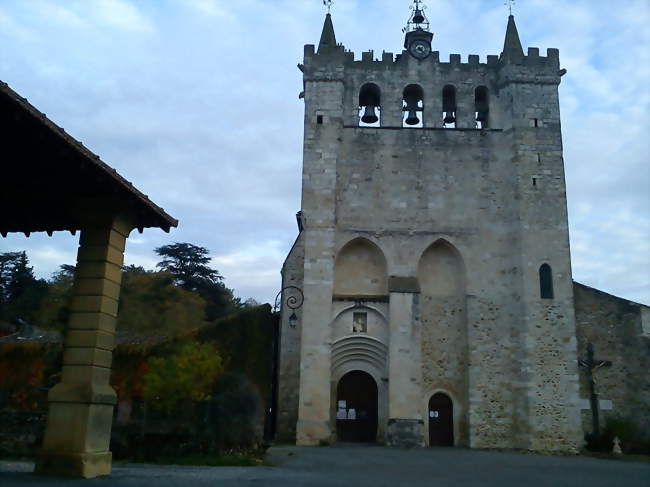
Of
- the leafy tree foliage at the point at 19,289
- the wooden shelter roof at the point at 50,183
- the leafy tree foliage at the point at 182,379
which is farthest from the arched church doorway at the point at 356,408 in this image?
the leafy tree foliage at the point at 19,289

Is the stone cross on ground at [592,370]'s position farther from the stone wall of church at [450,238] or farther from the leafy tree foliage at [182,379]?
the leafy tree foliage at [182,379]

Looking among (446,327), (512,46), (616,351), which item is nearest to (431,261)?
(446,327)

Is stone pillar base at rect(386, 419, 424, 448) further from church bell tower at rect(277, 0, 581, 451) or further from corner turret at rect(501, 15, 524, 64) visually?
corner turret at rect(501, 15, 524, 64)

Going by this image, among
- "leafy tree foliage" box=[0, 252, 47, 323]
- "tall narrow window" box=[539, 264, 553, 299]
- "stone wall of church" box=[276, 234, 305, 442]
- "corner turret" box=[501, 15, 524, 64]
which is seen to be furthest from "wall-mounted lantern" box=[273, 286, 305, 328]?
"leafy tree foliage" box=[0, 252, 47, 323]

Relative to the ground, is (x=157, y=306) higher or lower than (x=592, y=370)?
higher

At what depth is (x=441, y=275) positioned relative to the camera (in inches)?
936

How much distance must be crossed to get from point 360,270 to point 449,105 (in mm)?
7988

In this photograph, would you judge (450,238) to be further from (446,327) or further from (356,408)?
(356,408)

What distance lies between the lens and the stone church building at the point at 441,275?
21.6 metres

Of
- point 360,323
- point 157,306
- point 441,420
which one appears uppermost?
point 157,306

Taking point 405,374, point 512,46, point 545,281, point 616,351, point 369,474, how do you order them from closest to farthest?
point 369,474, point 405,374, point 545,281, point 616,351, point 512,46

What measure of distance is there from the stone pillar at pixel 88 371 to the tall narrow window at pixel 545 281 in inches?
644

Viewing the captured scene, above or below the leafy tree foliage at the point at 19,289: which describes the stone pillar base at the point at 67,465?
below

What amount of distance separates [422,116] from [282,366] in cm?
1110
